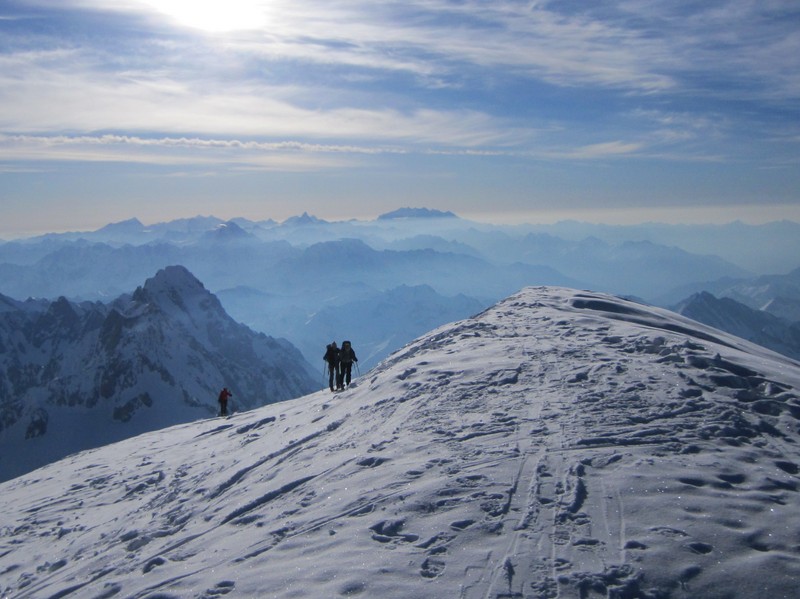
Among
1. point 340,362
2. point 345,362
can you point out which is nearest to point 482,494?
point 345,362

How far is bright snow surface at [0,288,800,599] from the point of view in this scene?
8891mm

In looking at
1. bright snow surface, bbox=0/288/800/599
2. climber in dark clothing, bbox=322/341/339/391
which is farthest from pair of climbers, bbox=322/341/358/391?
bright snow surface, bbox=0/288/800/599

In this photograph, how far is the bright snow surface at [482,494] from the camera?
350 inches

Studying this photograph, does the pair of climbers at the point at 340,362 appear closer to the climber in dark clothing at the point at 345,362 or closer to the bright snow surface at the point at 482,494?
the climber in dark clothing at the point at 345,362

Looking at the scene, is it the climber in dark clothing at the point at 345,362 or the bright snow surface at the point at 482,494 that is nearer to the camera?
the bright snow surface at the point at 482,494

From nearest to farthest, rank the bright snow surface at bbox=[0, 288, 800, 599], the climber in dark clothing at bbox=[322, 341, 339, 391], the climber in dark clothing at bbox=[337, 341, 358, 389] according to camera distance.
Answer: the bright snow surface at bbox=[0, 288, 800, 599]
the climber in dark clothing at bbox=[337, 341, 358, 389]
the climber in dark clothing at bbox=[322, 341, 339, 391]

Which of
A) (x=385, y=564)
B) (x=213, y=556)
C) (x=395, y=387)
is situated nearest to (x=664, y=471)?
(x=385, y=564)

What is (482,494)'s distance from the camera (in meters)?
11.0

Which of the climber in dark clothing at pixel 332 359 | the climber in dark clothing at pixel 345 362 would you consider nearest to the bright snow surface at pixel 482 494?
the climber in dark clothing at pixel 345 362

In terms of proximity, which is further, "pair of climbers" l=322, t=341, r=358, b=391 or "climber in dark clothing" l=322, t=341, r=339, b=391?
"climber in dark clothing" l=322, t=341, r=339, b=391

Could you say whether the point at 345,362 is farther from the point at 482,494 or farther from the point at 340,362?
the point at 482,494

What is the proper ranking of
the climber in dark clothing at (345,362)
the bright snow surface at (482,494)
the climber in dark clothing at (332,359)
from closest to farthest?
the bright snow surface at (482,494), the climber in dark clothing at (345,362), the climber in dark clothing at (332,359)

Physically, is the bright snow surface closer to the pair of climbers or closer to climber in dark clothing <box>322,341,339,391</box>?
the pair of climbers

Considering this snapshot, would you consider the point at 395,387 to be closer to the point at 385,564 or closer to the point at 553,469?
the point at 553,469
